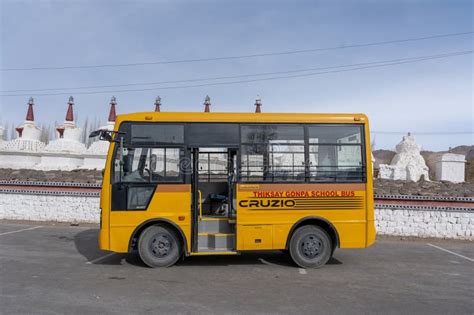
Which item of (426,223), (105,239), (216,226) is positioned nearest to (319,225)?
(216,226)

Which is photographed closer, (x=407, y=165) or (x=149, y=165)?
(x=149, y=165)

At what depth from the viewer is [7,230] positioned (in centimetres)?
1117

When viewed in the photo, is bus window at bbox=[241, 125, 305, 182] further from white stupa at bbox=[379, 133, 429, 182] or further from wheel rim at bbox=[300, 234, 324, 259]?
white stupa at bbox=[379, 133, 429, 182]

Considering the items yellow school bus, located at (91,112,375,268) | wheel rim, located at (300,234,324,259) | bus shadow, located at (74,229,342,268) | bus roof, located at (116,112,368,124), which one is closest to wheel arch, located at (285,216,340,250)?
yellow school bus, located at (91,112,375,268)

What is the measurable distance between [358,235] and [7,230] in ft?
33.6

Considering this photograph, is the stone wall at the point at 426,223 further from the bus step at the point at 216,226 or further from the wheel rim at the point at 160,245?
the wheel rim at the point at 160,245

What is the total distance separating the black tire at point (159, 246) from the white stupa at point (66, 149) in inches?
456

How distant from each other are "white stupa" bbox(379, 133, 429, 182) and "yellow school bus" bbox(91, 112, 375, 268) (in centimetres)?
1021

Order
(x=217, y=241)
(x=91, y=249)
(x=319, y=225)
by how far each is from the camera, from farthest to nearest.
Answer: (x=91, y=249), (x=319, y=225), (x=217, y=241)

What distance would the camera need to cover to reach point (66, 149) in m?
17.4

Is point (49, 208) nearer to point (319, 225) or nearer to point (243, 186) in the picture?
point (243, 186)

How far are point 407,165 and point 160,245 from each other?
13263mm

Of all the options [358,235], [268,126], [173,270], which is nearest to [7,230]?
[173,270]

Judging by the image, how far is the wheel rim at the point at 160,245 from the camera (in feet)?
23.0
